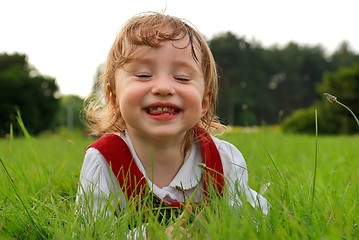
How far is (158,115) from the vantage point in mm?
1411

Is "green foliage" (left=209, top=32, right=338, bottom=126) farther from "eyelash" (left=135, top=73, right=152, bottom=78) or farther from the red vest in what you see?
"eyelash" (left=135, top=73, right=152, bottom=78)

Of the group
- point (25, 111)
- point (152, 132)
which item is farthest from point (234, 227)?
point (25, 111)

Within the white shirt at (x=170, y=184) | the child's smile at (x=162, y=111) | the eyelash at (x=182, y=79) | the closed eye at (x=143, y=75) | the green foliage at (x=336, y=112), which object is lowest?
the green foliage at (x=336, y=112)

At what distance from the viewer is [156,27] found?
1480 mm

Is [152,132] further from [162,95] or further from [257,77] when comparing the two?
[257,77]

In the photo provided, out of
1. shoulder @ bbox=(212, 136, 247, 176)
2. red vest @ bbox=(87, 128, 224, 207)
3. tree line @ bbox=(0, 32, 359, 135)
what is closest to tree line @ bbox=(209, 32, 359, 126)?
tree line @ bbox=(0, 32, 359, 135)

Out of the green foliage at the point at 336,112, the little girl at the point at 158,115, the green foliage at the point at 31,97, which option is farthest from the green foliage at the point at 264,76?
the little girl at the point at 158,115

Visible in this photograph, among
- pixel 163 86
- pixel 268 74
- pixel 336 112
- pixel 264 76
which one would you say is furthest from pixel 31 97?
pixel 268 74

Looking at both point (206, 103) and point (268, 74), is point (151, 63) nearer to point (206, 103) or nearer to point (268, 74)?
point (206, 103)

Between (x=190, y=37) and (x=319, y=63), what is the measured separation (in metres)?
41.3

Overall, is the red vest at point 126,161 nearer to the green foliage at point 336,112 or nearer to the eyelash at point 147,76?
the eyelash at point 147,76

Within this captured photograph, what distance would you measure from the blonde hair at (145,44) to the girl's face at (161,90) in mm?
37

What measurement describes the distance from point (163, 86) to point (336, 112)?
1607cm

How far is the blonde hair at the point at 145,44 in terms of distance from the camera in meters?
1.44
